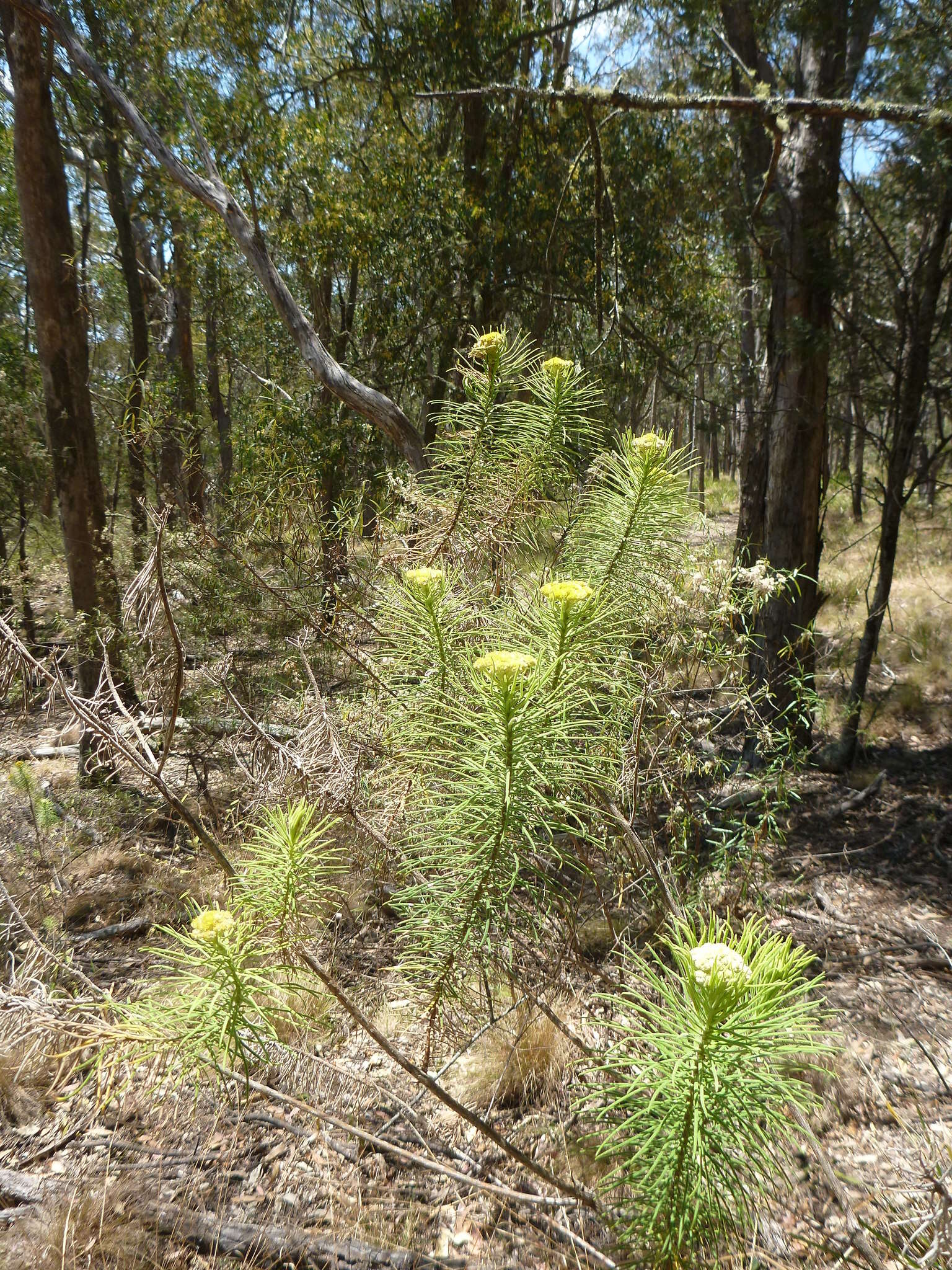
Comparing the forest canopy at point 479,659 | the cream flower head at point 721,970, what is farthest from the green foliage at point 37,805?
the cream flower head at point 721,970

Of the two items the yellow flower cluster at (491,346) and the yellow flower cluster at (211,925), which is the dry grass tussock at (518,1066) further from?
the yellow flower cluster at (491,346)

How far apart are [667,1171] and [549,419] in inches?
65.1

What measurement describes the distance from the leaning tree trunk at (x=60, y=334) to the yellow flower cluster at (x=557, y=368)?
328 cm

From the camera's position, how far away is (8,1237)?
72.2 inches

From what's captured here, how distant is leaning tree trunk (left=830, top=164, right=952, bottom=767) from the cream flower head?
3722 millimetres

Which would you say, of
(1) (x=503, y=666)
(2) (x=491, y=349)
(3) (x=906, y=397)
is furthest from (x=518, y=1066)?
(3) (x=906, y=397)

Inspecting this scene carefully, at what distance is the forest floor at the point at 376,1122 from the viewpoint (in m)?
1.79

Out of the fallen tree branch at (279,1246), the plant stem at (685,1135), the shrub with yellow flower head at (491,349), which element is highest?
the shrub with yellow flower head at (491,349)

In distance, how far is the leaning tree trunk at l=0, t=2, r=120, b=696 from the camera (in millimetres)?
4473

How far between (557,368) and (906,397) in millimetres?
3455

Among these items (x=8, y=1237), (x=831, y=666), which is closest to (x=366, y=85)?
(x=831, y=666)

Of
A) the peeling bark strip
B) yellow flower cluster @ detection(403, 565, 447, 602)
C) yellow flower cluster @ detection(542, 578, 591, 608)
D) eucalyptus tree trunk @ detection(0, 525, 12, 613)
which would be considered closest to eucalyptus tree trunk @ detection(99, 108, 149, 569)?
eucalyptus tree trunk @ detection(0, 525, 12, 613)

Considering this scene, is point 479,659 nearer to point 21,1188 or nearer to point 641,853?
point 641,853

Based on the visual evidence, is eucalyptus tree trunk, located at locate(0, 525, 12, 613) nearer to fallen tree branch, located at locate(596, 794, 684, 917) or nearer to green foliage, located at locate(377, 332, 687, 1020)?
green foliage, located at locate(377, 332, 687, 1020)
